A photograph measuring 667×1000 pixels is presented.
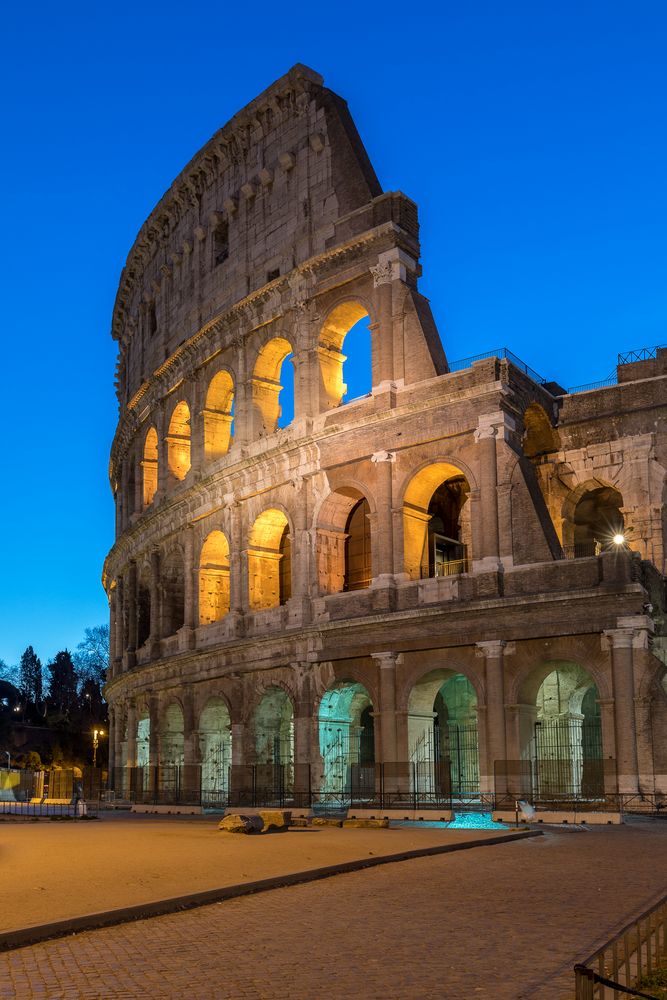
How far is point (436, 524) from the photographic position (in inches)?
1268

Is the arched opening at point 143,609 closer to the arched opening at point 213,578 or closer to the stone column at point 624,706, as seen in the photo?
the arched opening at point 213,578

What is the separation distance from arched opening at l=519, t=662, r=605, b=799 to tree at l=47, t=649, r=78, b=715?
78.5 metres

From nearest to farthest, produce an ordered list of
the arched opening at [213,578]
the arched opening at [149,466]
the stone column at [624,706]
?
1. the stone column at [624,706]
2. the arched opening at [213,578]
3. the arched opening at [149,466]

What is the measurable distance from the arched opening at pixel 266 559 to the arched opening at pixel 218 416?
13.3 feet

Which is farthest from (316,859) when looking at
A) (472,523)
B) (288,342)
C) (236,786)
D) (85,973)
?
(288,342)

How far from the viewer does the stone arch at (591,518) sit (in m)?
29.0

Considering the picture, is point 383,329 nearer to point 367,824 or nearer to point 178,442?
point 178,442

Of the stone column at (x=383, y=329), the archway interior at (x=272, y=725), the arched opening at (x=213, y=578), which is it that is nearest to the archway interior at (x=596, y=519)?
the stone column at (x=383, y=329)

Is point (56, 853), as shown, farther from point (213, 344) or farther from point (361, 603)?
point (213, 344)

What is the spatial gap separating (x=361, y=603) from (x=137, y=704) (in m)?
13.2

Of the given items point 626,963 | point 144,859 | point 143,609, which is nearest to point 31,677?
point 143,609

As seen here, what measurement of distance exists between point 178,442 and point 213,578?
6.02 m

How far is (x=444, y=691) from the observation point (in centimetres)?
3133

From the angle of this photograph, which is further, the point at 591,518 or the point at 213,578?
the point at 213,578
